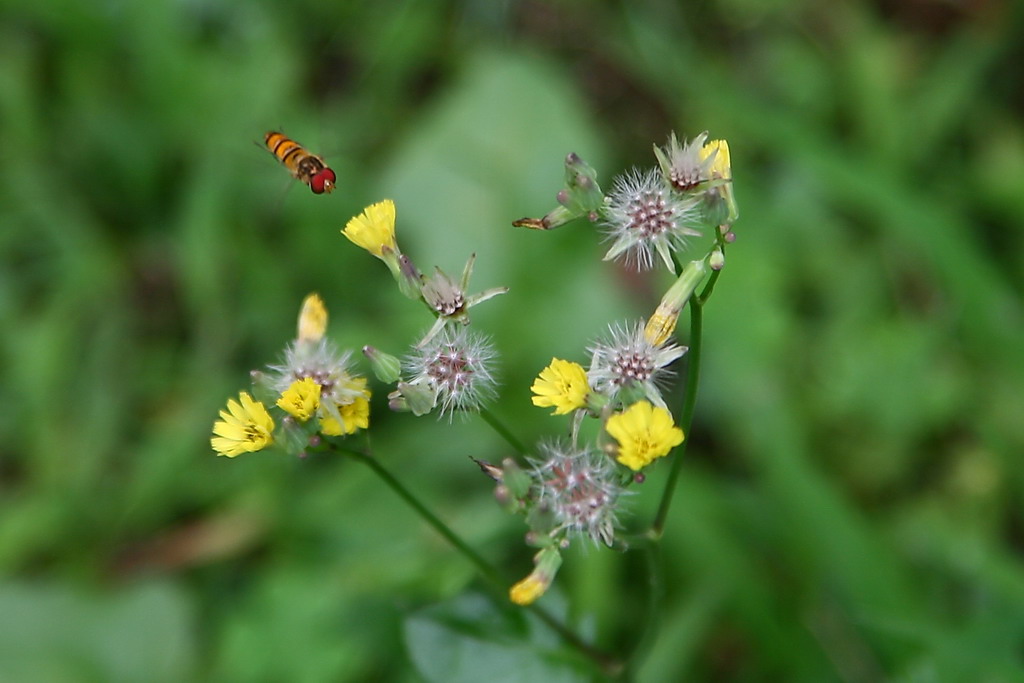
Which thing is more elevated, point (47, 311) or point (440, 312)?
point (47, 311)

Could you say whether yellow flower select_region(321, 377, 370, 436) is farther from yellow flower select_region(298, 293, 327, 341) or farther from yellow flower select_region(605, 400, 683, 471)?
yellow flower select_region(605, 400, 683, 471)

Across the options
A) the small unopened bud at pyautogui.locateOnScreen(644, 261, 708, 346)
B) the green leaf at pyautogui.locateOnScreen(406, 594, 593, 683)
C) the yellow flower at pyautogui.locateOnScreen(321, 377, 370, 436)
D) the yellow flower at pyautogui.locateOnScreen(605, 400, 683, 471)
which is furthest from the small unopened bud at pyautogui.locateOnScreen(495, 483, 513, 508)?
the green leaf at pyautogui.locateOnScreen(406, 594, 593, 683)

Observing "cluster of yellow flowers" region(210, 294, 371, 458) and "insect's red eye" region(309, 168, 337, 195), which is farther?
"insect's red eye" region(309, 168, 337, 195)

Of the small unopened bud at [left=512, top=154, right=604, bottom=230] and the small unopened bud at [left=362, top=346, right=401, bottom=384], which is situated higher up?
the small unopened bud at [left=512, top=154, right=604, bottom=230]

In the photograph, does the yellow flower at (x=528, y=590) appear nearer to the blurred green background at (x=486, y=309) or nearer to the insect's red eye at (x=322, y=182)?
the insect's red eye at (x=322, y=182)

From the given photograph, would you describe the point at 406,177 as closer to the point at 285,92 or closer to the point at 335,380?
the point at 285,92

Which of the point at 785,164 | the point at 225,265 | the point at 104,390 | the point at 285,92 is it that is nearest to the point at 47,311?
the point at 104,390
